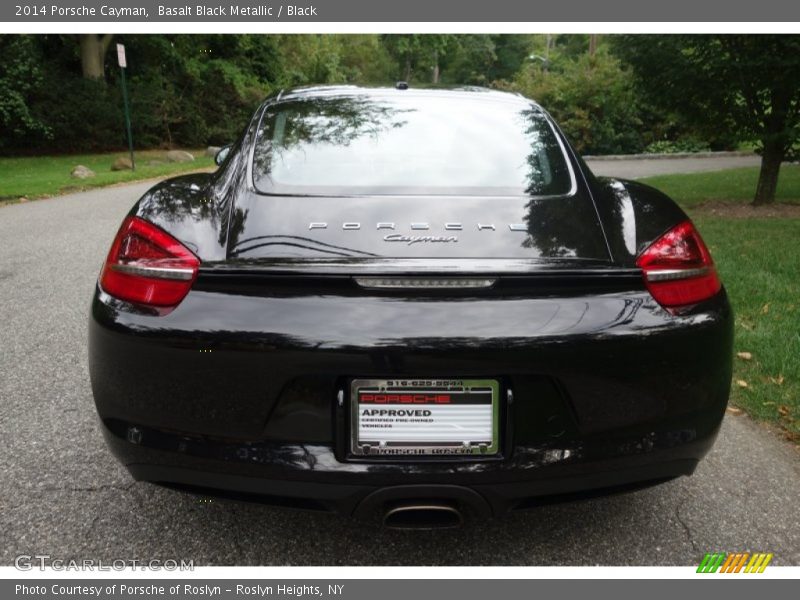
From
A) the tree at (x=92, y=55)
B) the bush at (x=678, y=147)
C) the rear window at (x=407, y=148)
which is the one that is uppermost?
the rear window at (x=407, y=148)

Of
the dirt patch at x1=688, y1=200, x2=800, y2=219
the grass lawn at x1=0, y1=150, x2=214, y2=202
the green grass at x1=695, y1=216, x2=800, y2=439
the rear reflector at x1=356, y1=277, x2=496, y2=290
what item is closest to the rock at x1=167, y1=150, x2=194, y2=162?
the grass lawn at x1=0, y1=150, x2=214, y2=202

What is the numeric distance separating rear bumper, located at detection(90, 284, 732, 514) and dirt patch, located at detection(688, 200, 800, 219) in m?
8.15

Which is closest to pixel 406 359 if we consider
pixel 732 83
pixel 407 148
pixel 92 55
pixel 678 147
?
pixel 407 148

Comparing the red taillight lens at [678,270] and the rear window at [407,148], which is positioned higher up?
the rear window at [407,148]

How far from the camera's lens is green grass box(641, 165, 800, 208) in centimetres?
1086

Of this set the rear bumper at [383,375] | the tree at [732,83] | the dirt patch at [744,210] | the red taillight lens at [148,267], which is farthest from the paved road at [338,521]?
the tree at [732,83]

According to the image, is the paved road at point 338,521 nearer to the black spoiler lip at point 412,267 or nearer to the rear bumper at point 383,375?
the rear bumper at point 383,375

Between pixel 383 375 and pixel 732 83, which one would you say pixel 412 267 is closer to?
pixel 383 375

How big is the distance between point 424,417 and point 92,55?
26790 millimetres

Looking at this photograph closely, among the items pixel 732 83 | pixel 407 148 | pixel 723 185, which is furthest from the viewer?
pixel 723 185

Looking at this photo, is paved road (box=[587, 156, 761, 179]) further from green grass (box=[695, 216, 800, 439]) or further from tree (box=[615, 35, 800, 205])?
green grass (box=[695, 216, 800, 439])

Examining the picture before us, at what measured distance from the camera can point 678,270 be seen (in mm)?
2047

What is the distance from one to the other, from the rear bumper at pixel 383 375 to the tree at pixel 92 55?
2551 centimetres

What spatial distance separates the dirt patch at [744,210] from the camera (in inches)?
360
